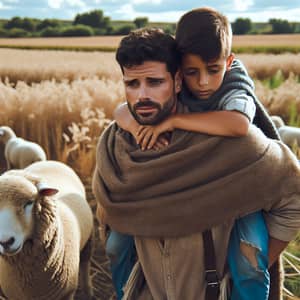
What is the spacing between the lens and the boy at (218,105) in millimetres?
2037

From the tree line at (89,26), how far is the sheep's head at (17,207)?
12093mm

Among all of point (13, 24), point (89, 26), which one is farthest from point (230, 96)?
point (89, 26)

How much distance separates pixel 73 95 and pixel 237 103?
4.48 meters

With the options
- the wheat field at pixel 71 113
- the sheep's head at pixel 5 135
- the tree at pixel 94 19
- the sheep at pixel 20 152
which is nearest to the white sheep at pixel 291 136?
the wheat field at pixel 71 113

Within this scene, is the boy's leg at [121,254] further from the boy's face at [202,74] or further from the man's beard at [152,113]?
the boy's face at [202,74]

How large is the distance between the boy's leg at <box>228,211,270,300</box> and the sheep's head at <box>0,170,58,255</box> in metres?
1.05

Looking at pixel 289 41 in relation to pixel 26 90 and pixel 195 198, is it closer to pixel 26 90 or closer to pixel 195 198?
pixel 26 90

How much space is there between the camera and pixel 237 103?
2.06 m

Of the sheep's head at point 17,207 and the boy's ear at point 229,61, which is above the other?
the boy's ear at point 229,61

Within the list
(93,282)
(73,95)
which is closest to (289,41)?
(73,95)

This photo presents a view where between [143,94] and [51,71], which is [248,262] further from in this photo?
[51,71]

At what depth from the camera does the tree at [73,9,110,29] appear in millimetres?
17489

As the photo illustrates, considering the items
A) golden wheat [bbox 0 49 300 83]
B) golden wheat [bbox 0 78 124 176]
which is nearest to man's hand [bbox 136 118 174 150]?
golden wheat [bbox 0 78 124 176]

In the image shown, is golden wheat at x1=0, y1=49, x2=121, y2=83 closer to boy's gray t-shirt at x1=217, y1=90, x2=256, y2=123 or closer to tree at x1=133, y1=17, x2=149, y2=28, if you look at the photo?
boy's gray t-shirt at x1=217, y1=90, x2=256, y2=123
